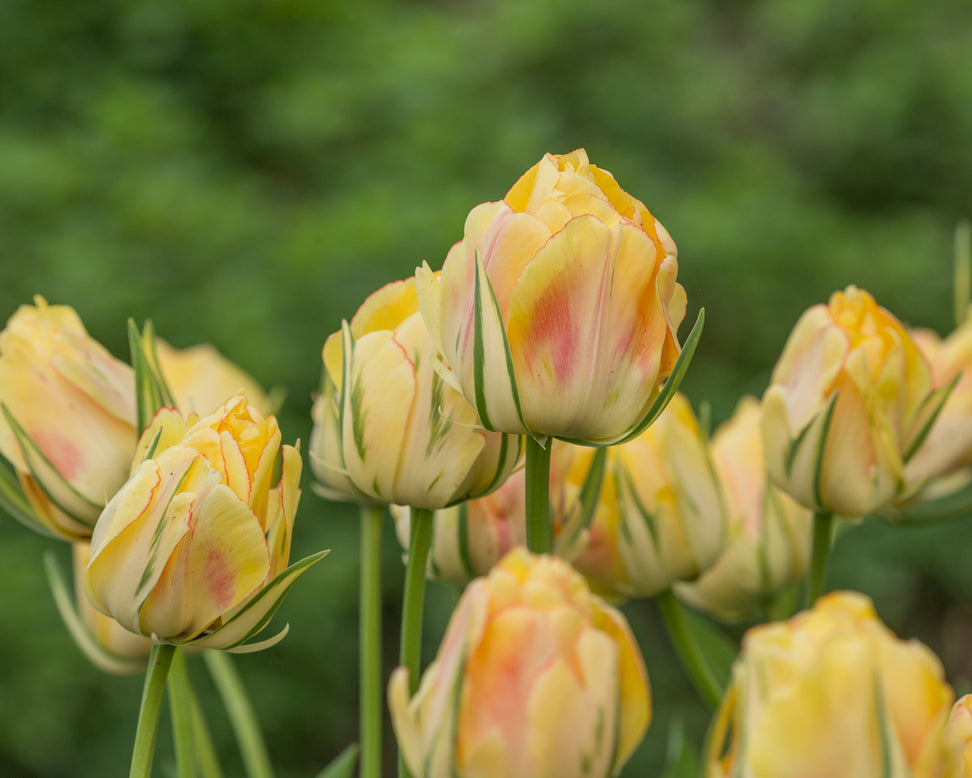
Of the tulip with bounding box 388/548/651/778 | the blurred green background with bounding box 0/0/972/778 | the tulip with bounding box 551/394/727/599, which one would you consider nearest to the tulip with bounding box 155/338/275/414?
the tulip with bounding box 551/394/727/599

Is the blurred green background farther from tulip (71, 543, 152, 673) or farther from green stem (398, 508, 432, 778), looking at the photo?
green stem (398, 508, 432, 778)

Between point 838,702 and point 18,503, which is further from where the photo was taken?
point 18,503

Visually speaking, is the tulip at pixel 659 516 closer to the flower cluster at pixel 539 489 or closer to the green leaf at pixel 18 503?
the flower cluster at pixel 539 489

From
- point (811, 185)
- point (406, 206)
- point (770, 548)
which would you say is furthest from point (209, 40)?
point (770, 548)

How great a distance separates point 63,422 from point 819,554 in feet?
0.71

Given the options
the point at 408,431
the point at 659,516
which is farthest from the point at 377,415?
the point at 659,516

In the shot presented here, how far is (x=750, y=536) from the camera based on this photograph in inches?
17.4

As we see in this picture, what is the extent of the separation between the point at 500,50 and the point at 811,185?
0.62 m

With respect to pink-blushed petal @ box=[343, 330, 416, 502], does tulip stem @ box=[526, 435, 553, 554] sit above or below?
below

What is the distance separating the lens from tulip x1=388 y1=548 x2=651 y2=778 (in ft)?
0.73

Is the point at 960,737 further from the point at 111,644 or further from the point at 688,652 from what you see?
the point at 111,644

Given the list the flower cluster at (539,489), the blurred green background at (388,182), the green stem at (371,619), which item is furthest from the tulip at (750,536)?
the blurred green background at (388,182)

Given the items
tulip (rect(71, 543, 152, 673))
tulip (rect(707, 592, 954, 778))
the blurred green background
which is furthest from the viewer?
the blurred green background

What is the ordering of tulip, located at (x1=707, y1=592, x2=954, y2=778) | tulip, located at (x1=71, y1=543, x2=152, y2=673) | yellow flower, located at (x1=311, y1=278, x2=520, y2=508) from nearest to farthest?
tulip, located at (x1=707, y1=592, x2=954, y2=778) → yellow flower, located at (x1=311, y1=278, x2=520, y2=508) → tulip, located at (x1=71, y1=543, x2=152, y2=673)
